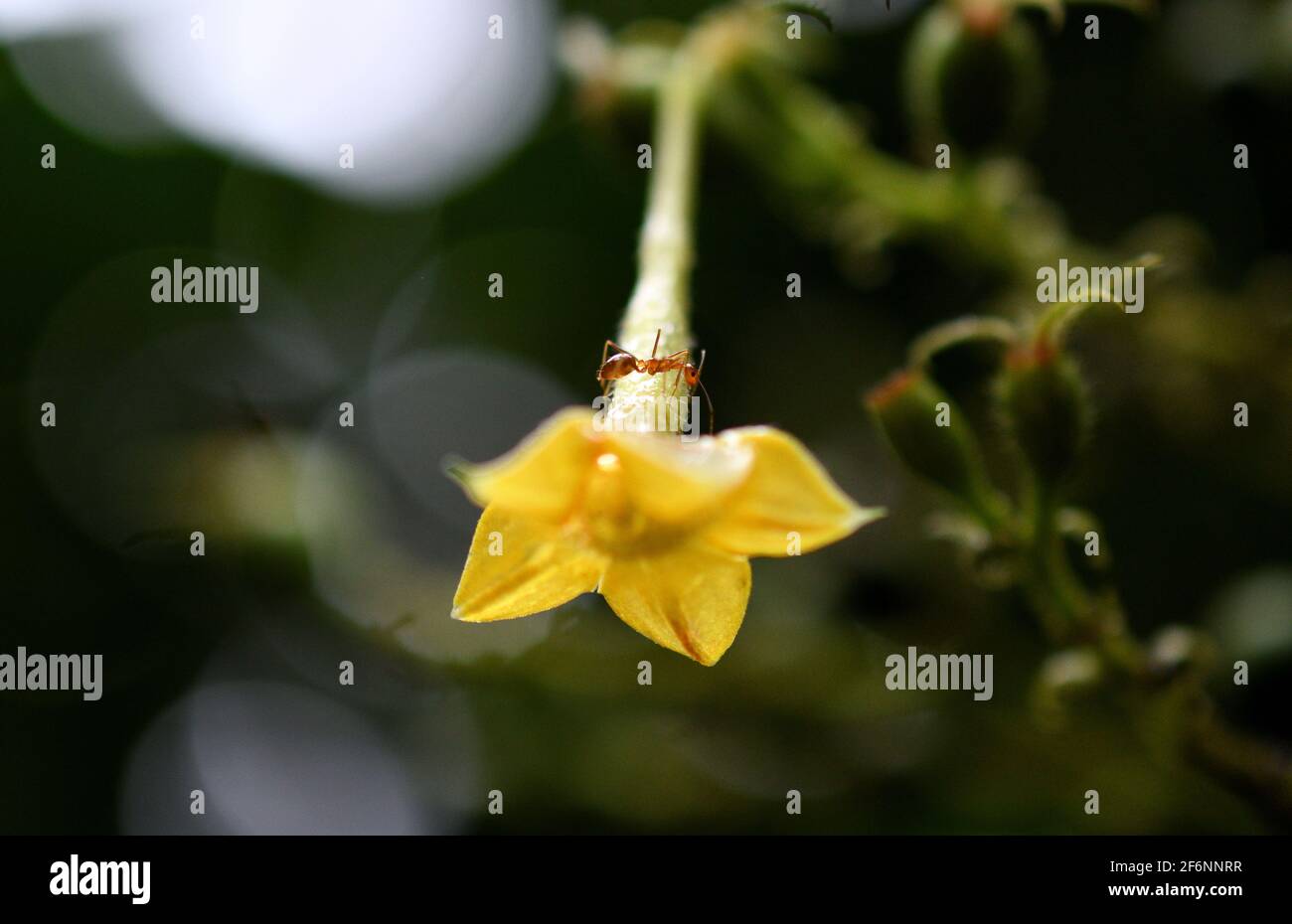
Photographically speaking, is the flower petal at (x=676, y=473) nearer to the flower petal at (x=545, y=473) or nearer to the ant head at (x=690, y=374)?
the flower petal at (x=545, y=473)

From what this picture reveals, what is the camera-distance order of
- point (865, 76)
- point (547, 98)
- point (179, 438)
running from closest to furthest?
point (179, 438)
point (865, 76)
point (547, 98)

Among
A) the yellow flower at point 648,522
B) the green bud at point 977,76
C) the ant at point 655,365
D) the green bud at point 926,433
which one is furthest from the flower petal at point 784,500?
the green bud at point 977,76

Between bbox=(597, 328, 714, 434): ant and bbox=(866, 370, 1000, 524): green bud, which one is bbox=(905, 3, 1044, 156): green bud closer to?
bbox=(866, 370, 1000, 524): green bud

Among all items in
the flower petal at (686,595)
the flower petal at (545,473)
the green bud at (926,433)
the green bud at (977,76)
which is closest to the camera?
the flower petal at (545,473)

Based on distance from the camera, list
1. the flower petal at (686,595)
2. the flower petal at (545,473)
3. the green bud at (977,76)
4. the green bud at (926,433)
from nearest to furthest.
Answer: the flower petal at (545,473) → the flower petal at (686,595) → the green bud at (926,433) → the green bud at (977,76)

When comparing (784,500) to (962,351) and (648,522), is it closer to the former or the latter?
(648,522)

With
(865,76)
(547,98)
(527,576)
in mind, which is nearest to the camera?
(527,576)

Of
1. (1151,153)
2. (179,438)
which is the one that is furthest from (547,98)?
(1151,153)
